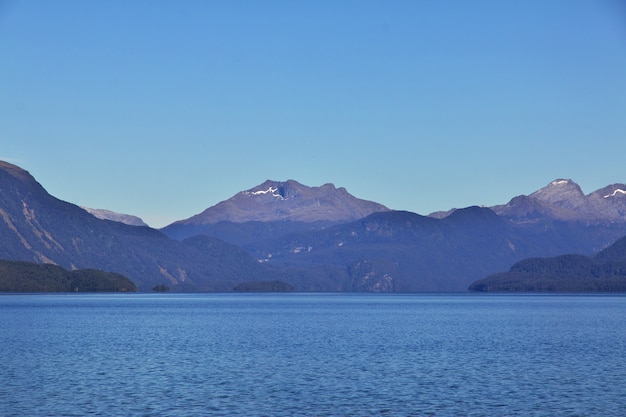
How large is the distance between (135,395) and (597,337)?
87.7 metres

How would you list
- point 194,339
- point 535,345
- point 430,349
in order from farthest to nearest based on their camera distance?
1. point 194,339
2. point 535,345
3. point 430,349

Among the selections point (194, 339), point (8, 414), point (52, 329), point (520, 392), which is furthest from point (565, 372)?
point (52, 329)

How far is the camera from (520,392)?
A: 230ft

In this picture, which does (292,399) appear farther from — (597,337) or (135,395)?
(597,337)

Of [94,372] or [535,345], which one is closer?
[94,372]

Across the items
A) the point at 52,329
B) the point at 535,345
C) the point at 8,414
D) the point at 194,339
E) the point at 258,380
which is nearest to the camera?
the point at 8,414

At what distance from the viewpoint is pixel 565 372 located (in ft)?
274

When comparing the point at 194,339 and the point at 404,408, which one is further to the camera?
the point at 194,339

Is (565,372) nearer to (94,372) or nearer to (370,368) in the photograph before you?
(370,368)

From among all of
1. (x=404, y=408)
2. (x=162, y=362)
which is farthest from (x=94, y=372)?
(x=404, y=408)

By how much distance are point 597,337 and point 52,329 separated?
9070 cm

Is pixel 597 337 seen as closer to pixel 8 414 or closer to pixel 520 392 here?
pixel 520 392

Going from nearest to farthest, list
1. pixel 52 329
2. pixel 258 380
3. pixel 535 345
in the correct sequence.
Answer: pixel 258 380 < pixel 535 345 < pixel 52 329

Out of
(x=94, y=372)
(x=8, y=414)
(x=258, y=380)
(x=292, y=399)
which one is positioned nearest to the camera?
(x=8, y=414)
